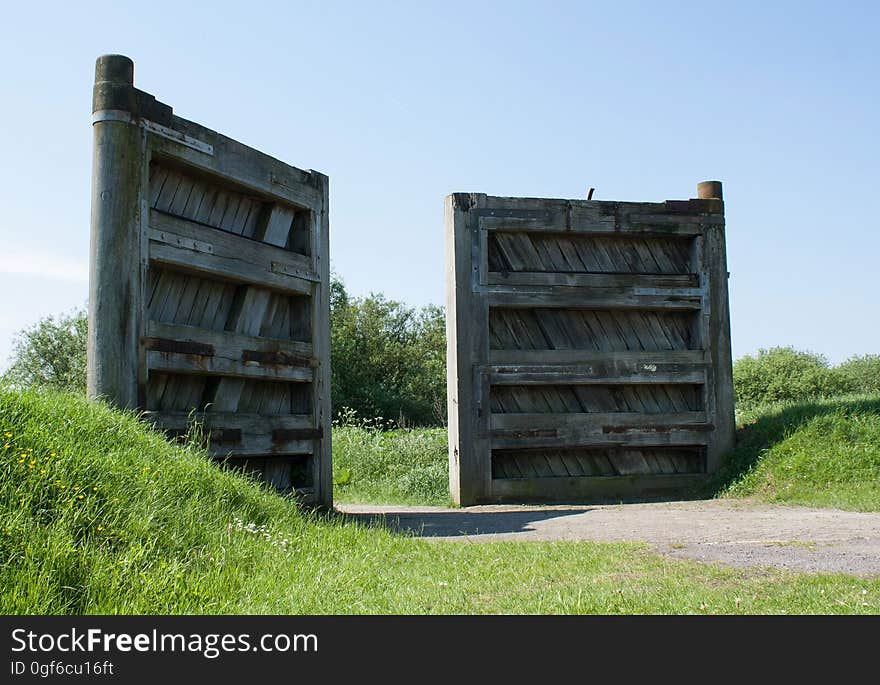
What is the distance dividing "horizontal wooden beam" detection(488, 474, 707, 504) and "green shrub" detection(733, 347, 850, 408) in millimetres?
9458

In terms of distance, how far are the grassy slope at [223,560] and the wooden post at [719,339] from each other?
15.8 ft

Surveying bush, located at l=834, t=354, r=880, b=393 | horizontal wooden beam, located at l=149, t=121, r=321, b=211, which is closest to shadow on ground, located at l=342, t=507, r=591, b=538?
horizontal wooden beam, located at l=149, t=121, r=321, b=211

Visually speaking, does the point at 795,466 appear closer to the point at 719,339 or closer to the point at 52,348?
the point at 719,339

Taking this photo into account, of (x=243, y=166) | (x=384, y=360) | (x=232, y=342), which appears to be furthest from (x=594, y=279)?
(x=384, y=360)

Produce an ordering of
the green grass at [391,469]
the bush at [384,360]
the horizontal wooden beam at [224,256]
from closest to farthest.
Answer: the horizontal wooden beam at [224,256] → the green grass at [391,469] → the bush at [384,360]

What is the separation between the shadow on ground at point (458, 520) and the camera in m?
6.57

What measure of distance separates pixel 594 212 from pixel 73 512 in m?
6.77

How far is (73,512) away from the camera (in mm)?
4168

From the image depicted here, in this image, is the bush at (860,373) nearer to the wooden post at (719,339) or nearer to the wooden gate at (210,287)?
the wooden post at (719,339)

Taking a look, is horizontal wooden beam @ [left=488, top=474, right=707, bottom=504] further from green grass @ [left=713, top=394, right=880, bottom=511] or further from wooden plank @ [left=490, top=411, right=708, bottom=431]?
wooden plank @ [left=490, top=411, right=708, bottom=431]

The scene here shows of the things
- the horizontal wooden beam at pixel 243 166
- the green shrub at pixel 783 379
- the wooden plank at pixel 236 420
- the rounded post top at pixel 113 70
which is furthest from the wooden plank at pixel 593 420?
the green shrub at pixel 783 379

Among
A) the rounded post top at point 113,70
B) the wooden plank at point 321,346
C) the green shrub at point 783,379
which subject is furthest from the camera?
the green shrub at point 783,379

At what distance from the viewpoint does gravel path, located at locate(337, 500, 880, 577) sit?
4.82 metres
